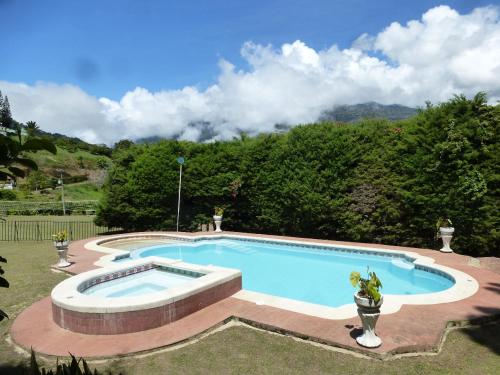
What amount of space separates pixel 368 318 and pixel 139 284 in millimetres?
6053

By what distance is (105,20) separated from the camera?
9148mm

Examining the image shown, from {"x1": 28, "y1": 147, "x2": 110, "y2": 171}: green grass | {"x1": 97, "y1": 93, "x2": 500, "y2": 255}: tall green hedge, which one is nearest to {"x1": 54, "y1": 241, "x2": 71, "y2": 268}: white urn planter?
{"x1": 97, "y1": 93, "x2": 500, "y2": 255}: tall green hedge

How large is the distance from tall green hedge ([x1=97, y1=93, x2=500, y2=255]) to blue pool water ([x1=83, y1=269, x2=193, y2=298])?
832 cm

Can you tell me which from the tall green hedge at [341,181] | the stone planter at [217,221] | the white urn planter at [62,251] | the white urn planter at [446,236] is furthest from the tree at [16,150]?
the stone planter at [217,221]

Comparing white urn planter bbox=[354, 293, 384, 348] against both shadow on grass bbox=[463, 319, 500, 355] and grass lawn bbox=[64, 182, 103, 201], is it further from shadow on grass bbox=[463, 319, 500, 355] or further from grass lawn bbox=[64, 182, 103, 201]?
grass lawn bbox=[64, 182, 103, 201]

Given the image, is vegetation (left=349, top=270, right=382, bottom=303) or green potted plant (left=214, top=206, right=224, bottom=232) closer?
vegetation (left=349, top=270, right=382, bottom=303)

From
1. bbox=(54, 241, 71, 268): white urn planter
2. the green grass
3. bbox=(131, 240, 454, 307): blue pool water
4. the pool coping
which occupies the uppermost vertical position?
the green grass

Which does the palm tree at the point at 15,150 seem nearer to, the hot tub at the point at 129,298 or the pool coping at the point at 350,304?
the hot tub at the point at 129,298

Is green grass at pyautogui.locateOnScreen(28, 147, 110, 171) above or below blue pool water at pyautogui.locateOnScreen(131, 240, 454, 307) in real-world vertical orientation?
above

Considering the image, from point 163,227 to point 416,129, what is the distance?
13.3 metres

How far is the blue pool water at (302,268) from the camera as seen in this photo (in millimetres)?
10031

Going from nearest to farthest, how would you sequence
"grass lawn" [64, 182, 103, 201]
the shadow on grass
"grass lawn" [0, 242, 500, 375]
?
1. "grass lawn" [0, 242, 500, 375]
2. the shadow on grass
3. "grass lawn" [64, 182, 103, 201]

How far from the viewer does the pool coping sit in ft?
22.7

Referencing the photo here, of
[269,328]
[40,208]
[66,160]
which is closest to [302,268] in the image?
[269,328]
